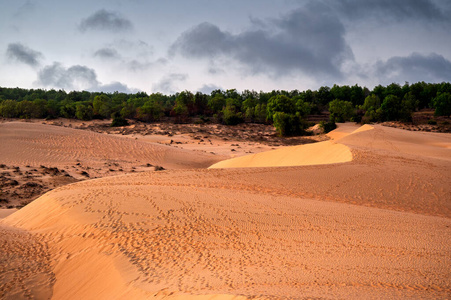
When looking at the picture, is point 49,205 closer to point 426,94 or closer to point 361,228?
point 361,228

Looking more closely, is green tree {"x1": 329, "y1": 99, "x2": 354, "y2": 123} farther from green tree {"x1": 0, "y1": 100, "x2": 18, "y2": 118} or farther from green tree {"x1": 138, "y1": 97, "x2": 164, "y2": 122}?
green tree {"x1": 0, "y1": 100, "x2": 18, "y2": 118}

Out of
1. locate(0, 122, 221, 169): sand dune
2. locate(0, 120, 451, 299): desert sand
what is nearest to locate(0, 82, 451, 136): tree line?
locate(0, 122, 221, 169): sand dune

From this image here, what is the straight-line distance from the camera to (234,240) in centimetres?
766

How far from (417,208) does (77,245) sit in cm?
1106

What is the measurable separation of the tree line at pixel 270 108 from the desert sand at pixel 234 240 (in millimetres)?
38768

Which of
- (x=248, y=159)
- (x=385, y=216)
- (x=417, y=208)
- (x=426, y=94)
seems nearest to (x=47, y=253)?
(x=385, y=216)

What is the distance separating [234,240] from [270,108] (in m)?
51.5

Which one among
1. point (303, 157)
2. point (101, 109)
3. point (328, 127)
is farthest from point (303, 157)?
point (101, 109)

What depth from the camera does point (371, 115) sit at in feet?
189

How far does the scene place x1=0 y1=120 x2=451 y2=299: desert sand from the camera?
5.34 meters

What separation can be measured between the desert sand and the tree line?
38768 mm

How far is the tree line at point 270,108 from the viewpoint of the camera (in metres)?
55.7

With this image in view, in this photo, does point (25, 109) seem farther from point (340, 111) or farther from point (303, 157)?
point (303, 157)

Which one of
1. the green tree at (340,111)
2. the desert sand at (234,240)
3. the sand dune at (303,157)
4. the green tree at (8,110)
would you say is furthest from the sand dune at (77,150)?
the green tree at (340,111)
